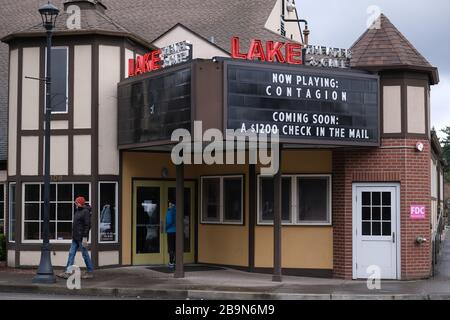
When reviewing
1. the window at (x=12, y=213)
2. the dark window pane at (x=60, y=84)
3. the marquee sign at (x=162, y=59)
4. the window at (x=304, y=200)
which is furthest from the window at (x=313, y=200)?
the window at (x=12, y=213)

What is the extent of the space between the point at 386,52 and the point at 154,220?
7.65 meters

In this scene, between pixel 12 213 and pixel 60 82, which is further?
pixel 12 213

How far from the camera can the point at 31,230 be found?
19.4m

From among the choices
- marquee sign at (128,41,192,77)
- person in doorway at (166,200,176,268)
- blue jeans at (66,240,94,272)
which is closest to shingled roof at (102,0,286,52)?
marquee sign at (128,41,192,77)

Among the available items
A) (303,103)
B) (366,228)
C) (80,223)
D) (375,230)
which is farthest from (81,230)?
(375,230)

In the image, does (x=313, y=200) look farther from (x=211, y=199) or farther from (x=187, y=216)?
(x=187, y=216)

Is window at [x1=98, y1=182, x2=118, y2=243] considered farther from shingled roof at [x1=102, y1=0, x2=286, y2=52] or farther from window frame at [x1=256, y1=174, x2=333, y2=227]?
shingled roof at [x1=102, y1=0, x2=286, y2=52]

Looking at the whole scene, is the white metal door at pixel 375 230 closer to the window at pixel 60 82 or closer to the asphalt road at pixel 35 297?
the asphalt road at pixel 35 297

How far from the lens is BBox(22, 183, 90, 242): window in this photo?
1905 centimetres

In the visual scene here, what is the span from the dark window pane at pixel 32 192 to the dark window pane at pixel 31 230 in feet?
2.17

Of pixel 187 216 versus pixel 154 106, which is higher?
pixel 154 106

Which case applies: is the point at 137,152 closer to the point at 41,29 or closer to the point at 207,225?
the point at 207,225

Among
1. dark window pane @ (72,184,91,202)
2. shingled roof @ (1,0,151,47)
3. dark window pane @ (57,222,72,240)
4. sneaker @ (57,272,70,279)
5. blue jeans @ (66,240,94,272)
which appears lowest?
sneaker @ (57,272,70,279)

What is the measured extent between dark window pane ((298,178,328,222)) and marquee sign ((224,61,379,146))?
1.71m
